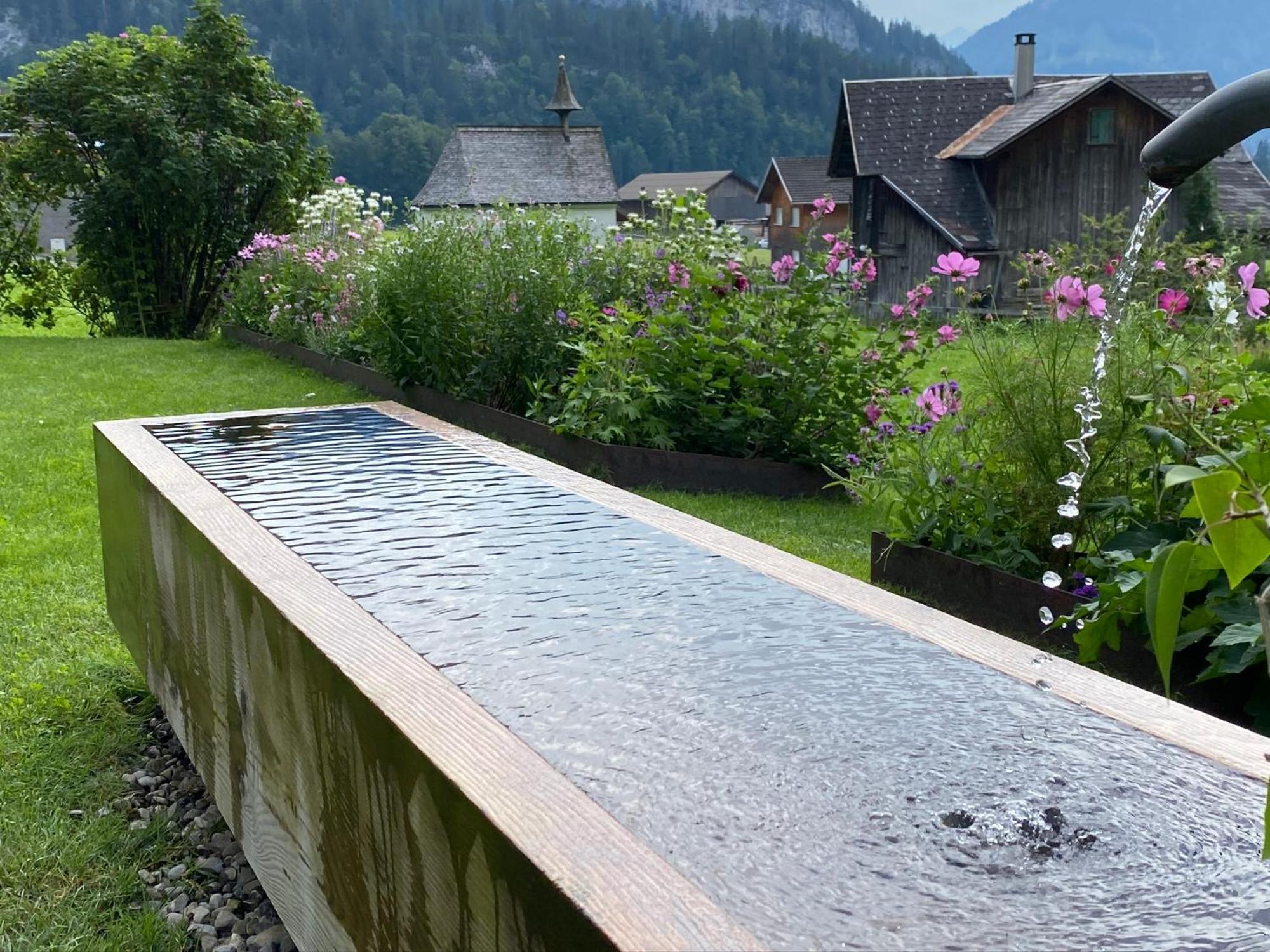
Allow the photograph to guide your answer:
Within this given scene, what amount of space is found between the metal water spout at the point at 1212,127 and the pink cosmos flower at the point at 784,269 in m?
5.64

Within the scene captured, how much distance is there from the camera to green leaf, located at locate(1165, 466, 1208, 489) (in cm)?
55

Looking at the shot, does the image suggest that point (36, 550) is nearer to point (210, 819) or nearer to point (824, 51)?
point (210, 819)

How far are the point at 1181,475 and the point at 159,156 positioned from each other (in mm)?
16596

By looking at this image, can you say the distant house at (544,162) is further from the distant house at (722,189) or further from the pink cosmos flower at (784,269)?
the pink cosmos flower at (784,269)

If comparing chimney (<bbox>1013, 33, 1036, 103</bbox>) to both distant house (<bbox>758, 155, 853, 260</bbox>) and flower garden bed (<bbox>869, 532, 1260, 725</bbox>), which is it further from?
flower garden bed (<bbox>869, 532, 1260, 725</bbox>)

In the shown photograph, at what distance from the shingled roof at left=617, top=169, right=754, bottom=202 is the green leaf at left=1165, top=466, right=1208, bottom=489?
92.4 meters

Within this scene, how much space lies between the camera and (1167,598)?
590 millimetres

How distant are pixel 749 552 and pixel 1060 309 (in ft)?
6.50

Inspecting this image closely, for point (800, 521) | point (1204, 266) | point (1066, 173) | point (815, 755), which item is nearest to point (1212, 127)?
point (815, 755)

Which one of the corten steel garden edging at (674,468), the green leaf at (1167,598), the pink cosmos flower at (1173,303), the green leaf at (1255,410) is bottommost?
the corten steel garden edging at (674,468)

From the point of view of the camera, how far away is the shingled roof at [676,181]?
94.8 m

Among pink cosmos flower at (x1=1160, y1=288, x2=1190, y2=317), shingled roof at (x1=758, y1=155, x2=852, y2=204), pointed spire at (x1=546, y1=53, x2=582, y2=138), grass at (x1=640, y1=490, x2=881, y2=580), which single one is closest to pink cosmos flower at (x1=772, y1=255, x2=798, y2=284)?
grass at (x1=640, y1=490, x2=881, y2=580)

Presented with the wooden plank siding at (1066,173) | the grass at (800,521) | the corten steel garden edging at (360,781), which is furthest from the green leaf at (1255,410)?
the wooden plank siding at (1066,173)

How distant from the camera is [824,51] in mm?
110812
